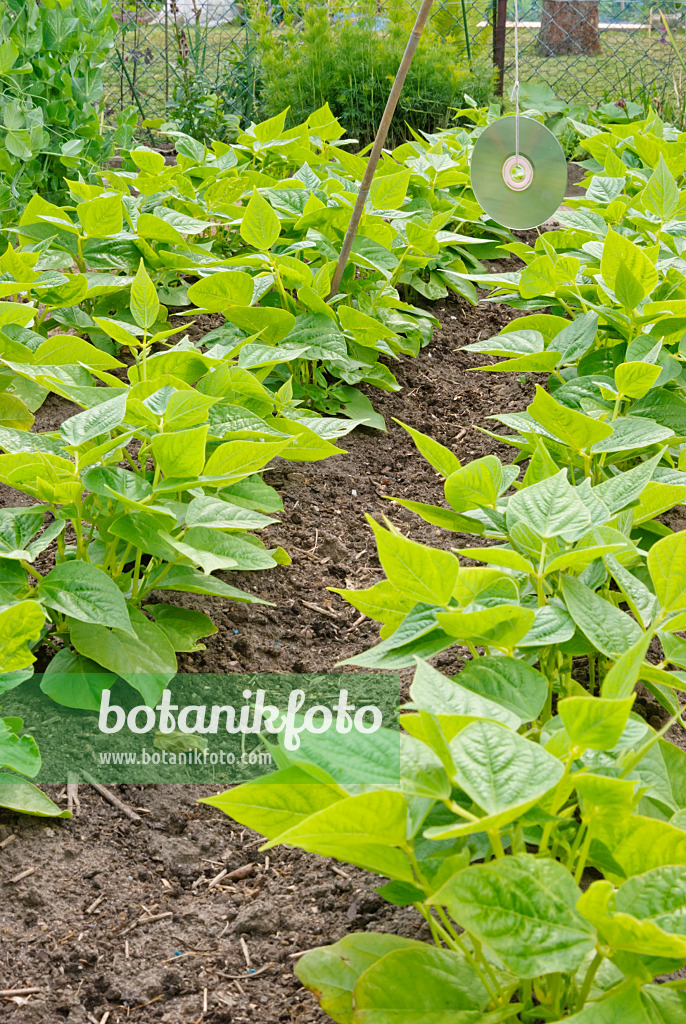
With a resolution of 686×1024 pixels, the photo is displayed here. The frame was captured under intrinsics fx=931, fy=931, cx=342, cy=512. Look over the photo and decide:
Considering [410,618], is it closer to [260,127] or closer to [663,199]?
[663,199]

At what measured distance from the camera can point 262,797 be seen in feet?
2.58

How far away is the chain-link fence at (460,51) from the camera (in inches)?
239

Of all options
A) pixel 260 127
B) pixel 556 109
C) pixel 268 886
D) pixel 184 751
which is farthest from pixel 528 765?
pixel 556 109

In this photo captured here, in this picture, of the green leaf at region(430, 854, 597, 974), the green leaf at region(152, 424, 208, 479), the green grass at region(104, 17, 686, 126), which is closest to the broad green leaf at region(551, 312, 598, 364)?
the green leaf at region(152, 424, 208, 479)

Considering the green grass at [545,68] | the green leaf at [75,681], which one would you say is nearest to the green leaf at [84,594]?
the green leaf at [75,681]

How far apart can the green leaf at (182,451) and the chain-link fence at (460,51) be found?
468 cm

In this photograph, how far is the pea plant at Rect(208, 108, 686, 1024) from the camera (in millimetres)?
700

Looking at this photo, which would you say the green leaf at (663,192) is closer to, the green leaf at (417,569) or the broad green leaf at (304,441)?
the broad green leaf at (304,441)

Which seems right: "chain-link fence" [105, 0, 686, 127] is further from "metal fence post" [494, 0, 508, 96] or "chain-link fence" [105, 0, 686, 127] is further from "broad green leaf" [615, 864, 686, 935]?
"broad green leaf" [615, 864, 686, 935]

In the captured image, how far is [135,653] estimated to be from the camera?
1.43 metres

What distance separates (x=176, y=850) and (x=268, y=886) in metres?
0.15

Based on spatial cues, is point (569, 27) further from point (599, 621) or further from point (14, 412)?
point (599, 621)

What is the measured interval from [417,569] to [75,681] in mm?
661

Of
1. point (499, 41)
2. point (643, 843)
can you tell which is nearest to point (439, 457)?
point (643, 843)
